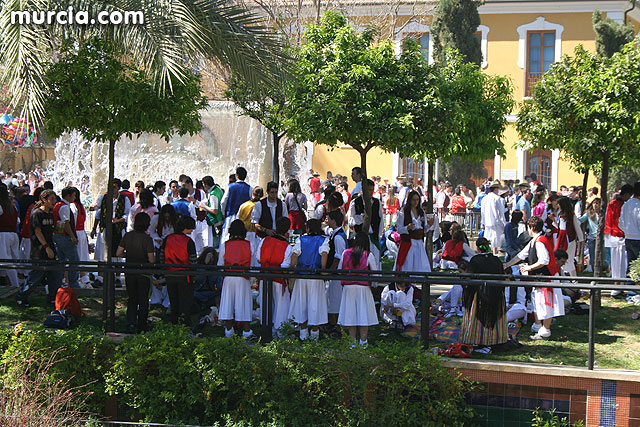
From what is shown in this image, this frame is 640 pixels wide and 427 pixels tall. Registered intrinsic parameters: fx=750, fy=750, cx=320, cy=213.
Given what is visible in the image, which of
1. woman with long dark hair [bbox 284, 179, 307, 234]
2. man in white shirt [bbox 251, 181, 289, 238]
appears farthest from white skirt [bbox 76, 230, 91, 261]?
woman with long dark hair [bbox 284, 179, 307, 234]

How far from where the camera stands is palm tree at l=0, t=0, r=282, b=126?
8.00 meters

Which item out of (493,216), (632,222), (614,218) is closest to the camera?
(632,222)

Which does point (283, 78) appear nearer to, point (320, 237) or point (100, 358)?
point (320, 237)

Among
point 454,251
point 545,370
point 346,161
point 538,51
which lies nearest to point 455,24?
point 538,51

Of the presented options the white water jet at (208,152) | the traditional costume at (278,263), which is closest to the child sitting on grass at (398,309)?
the traditional costume at (278,263)

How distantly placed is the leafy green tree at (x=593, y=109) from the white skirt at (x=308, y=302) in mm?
4450

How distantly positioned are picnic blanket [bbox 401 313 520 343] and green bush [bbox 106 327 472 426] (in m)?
1.62

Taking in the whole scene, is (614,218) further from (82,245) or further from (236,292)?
(82,245)

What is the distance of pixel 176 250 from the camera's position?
8.77m

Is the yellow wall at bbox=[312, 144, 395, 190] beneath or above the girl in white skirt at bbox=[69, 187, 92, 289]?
above

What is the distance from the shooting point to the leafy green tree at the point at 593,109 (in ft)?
32.4

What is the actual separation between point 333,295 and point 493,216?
25.9 feet

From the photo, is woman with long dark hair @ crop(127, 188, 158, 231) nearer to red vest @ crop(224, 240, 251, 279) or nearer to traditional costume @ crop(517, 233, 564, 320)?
red vest @ crop(224, 240, 251, 279)

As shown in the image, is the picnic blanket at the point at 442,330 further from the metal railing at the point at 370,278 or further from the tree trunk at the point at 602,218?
the tree trunk at the point at 602,218
